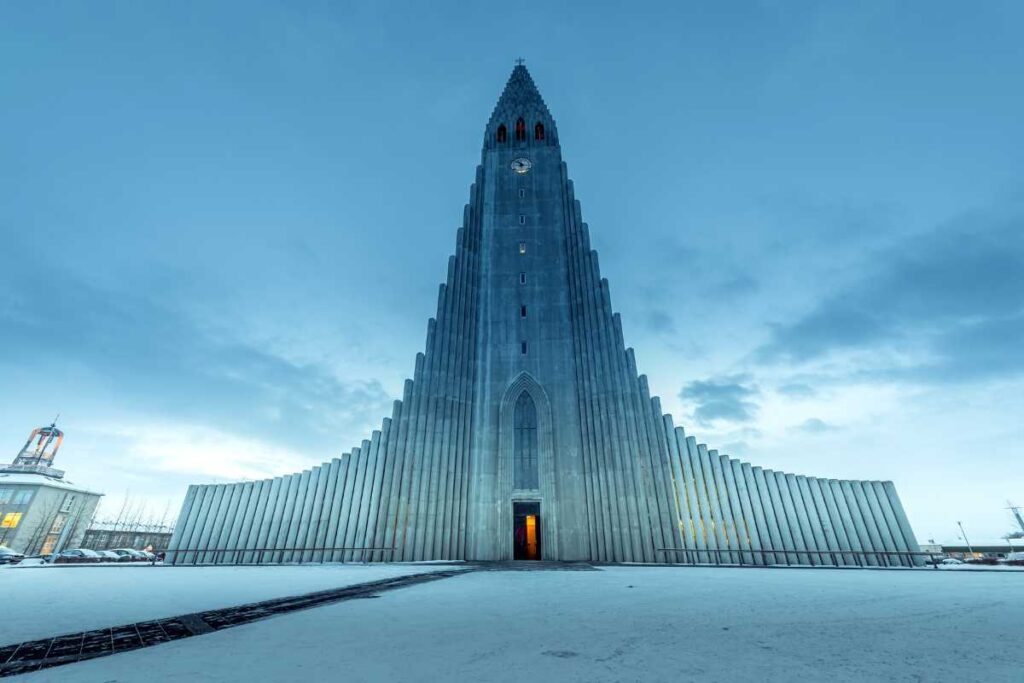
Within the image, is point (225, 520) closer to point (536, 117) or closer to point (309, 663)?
point (309, 663)

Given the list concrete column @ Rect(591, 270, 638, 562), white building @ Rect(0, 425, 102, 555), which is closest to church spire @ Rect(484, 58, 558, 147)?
concrete column @ Rect(591, 270, 638, 562)

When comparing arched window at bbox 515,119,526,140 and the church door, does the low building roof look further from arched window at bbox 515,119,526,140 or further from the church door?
arched window at bbox 515,119,526,140

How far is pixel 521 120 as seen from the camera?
35.7 meters

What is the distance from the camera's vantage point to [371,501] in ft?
75.5

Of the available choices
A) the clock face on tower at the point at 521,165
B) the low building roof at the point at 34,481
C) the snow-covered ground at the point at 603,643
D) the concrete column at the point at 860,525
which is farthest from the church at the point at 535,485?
the low building roof at the point at 34,481

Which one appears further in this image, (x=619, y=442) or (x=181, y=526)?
(x=181, y=526)

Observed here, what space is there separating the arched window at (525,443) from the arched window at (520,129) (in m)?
21.9

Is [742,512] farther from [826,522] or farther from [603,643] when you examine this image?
[603,643]

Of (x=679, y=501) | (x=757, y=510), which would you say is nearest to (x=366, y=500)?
(x=679, y=501)

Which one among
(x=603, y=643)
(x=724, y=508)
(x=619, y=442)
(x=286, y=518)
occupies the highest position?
(x=619, y=442)

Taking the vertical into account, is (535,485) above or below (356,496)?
above

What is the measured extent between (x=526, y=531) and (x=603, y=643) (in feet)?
69.0

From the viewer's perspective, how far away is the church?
21719mm

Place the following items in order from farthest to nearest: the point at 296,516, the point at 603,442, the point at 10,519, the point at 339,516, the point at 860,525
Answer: the point at 10,519 < the point at 603,442 < the point at 296,516 < the point at 339,516 < the point at 860,525
